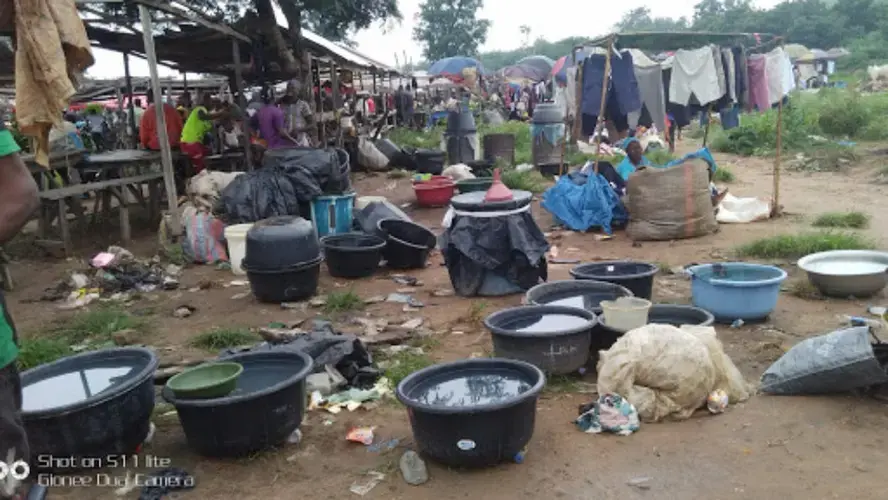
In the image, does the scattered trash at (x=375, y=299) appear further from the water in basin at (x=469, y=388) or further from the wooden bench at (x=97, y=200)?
the wooden bench at (x=97, y=200)

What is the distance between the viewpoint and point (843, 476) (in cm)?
308

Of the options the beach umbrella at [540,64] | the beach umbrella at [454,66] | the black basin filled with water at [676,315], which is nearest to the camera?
the black basin filled with water at [676,315]

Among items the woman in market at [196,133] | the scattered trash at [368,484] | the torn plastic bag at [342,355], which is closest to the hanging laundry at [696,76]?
the torn plastic bag at [342,355]

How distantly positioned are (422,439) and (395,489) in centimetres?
25

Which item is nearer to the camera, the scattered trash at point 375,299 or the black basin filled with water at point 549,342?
the black basin filled with water at point 549,342

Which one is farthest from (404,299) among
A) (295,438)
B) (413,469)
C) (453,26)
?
(453,26)

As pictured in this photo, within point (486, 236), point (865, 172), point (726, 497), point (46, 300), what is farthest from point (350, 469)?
point (865, 172)

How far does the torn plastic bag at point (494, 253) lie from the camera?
589cm

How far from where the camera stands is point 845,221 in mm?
7973

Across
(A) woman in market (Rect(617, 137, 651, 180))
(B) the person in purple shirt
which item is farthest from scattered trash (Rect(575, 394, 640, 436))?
(B) the person in purple shirt

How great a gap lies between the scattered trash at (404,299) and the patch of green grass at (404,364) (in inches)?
51.0

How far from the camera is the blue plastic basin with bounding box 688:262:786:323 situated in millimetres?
4902

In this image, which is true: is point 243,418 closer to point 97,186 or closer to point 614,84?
point 614,84

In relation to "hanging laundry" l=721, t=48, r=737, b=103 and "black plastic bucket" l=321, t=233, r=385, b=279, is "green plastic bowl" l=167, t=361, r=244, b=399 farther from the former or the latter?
"hanging laundry" l=721, t=48, r=737, b=103
